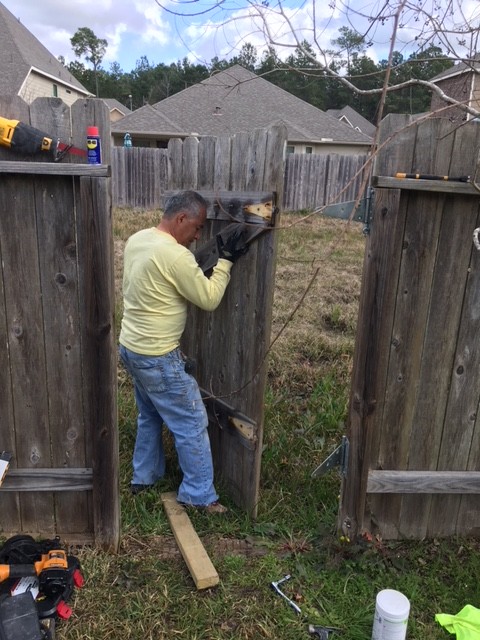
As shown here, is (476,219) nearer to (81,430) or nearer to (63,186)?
(63,186)

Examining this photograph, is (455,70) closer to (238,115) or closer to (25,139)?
(25,139)

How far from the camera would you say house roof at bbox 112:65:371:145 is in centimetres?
2562

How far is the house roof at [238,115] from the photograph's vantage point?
25.6m

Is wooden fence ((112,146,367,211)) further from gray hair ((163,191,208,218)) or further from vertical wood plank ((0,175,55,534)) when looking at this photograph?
vertical wood plank ((0,175,55,534))

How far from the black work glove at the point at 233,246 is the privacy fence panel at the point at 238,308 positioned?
48 millimetres

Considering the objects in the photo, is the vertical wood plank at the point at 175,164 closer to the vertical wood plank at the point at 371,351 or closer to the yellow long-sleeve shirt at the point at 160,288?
the yellow long-sleeve shirt at the point at 160,288

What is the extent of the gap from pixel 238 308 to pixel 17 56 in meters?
23.1

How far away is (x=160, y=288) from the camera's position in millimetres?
3133

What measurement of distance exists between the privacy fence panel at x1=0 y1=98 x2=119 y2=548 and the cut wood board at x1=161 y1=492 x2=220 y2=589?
38 cm

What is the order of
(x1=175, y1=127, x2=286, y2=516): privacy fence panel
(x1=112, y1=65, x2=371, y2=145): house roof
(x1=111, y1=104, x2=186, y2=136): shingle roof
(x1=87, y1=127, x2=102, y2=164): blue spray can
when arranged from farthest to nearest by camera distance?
(x1=111, y1=104, x2=186, y2=136): shingle roof
(x1=112, y1=65, x2=371, y2=145): house roof
(x1=175, y1=127, x2=286, y2=516): privacy fence panel
(x1=87, y1=127, x2=102, y2=164): blue spray can

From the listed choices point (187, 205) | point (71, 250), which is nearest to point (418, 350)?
point (187, 205)

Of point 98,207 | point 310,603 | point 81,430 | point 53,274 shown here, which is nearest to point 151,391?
point 81,430

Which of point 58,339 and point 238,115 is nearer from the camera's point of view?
point 58,339

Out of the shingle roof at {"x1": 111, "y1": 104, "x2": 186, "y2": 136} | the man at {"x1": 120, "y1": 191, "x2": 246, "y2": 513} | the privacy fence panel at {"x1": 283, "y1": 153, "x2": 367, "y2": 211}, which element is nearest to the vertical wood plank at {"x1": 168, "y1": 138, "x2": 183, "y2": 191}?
the man at {"x1": 120, "y1": 191, "x2": 246, "y2": 513}
